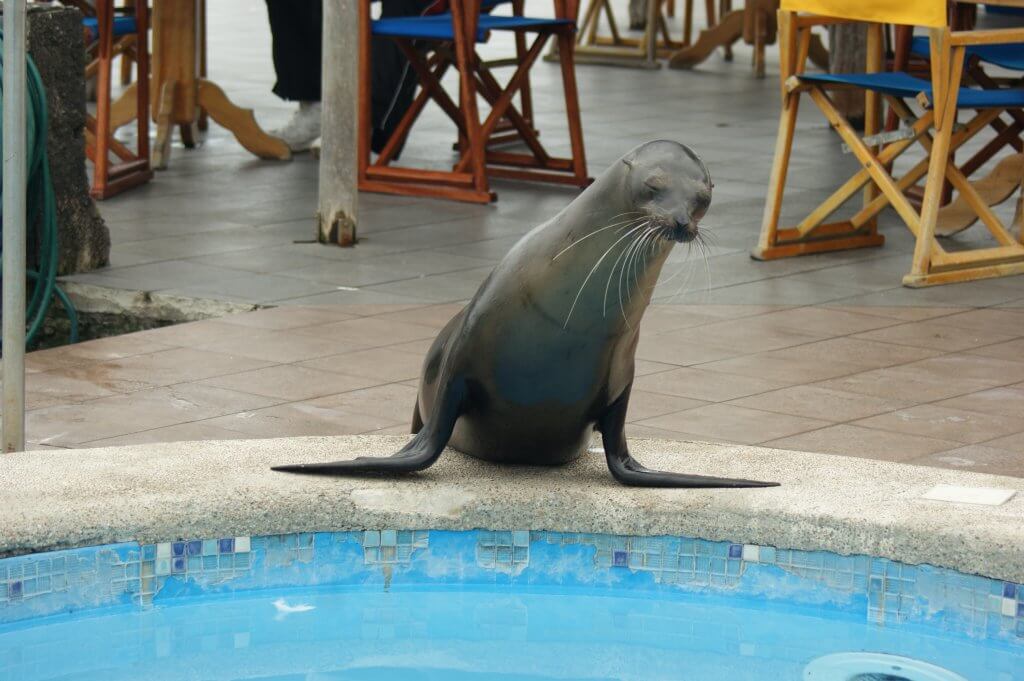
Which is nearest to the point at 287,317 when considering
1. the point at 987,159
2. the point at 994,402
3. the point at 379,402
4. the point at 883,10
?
the point at 379,402

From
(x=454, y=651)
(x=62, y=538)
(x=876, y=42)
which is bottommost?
(x=454, y=651)

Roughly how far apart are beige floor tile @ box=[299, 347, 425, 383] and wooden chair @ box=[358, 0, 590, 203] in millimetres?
2755

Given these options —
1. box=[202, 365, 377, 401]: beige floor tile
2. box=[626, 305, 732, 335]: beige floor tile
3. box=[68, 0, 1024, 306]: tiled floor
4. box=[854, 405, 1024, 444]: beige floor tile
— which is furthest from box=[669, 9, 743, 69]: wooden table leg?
box=[854, 405, 1024, 444]: beige floor tile

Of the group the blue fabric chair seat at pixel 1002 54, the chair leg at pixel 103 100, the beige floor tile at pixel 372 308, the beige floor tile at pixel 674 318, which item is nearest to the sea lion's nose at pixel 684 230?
the beige floor tile at pixel 674 318

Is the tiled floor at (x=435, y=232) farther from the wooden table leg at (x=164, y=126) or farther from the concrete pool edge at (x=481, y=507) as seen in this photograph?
the concrete pool edge at (x=481, y=507)

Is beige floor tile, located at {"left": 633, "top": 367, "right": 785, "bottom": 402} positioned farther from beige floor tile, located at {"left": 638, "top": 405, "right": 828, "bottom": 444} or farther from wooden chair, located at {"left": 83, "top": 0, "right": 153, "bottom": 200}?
wooden chair, located at {"left": 83, "top": 0, "right": 153, "bottom": 200}

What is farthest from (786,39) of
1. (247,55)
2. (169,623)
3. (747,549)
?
(247,55)

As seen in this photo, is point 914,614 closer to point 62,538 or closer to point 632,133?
point 62,538

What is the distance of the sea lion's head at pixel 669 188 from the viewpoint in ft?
9.48

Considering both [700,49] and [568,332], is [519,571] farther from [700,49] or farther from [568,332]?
[700,49]

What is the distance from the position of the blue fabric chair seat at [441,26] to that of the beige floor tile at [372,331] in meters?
2.57

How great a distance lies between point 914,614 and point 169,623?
148cm

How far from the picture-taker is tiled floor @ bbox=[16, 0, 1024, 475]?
442 centimetres

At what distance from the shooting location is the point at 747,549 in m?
3.34
